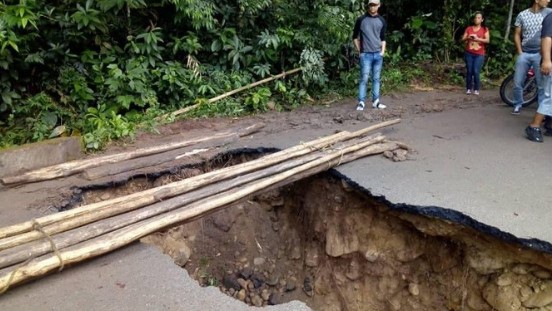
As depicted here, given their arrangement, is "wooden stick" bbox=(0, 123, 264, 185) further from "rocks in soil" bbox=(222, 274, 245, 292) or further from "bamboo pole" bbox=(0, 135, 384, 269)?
"rocks in soil" bbox=(222, 274, 245, 292)

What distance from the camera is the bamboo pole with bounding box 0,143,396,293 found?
2759mm

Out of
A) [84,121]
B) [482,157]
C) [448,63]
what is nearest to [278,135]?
[482,157]

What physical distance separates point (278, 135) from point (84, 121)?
120 inches

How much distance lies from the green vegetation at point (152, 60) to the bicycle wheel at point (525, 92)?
2.13m

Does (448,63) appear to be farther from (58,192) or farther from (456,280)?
(58,192)

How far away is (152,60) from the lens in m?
7.13

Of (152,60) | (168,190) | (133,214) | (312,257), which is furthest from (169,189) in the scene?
(152,60)

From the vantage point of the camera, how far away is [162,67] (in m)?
7.23

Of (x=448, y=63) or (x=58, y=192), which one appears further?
(x=448, y=63)

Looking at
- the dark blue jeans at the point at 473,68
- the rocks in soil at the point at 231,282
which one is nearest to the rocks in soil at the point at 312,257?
the rocks in soil at the point at 231,282

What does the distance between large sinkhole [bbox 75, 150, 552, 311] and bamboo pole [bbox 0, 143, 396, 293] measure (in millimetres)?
164

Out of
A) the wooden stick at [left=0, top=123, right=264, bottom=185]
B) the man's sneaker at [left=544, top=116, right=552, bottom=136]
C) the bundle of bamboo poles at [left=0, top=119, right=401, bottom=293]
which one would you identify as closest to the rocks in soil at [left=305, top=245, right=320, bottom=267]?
the bundle of bamboo poles at [left=0, top=119, right=401, bottom=293]

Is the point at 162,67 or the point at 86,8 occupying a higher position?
the point at 86,8

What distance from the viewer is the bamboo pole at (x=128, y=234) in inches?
109
